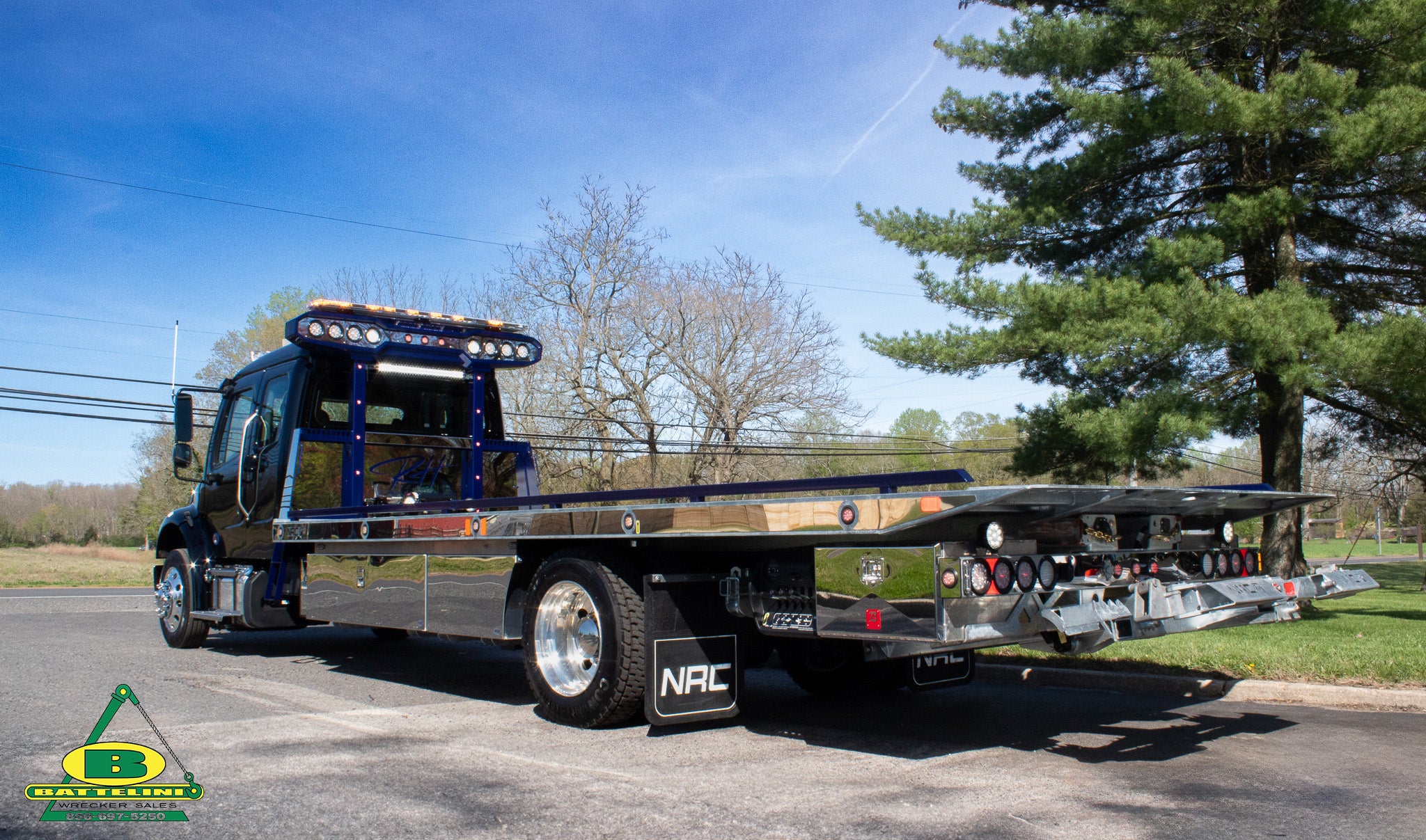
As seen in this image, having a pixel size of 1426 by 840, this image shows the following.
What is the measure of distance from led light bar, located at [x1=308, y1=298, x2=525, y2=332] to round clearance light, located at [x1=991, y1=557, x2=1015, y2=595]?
571cm

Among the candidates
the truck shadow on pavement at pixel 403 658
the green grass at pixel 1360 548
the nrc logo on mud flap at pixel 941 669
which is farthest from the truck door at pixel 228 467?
the green grass at pixel 1360 548

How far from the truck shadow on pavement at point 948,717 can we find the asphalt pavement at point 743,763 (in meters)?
0.03

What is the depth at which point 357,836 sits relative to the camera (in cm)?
382

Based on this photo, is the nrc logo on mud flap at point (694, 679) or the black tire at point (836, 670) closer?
the nrc logo on mud flap at point (694, 679)

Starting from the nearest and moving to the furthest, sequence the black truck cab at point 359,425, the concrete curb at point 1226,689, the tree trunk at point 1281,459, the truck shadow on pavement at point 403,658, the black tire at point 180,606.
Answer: the concrete curb at point 1226,689
the truck shadow on pavement at point 403,658
the black truck cab at point 359,425
the black tire at point 180,606
the tree trunk at point 1281,459

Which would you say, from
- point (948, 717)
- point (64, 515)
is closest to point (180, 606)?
point (948, 717)

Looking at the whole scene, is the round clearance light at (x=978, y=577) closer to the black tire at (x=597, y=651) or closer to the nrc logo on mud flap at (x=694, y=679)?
the nrc logo on mud flap at (x=694, y=679)

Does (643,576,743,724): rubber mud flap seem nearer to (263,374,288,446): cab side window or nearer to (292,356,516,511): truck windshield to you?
(292,356,516,511): truck windshield

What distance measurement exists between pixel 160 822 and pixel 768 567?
115 inches

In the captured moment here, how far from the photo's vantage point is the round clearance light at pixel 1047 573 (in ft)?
15.9

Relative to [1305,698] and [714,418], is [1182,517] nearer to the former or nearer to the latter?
[1305,698]

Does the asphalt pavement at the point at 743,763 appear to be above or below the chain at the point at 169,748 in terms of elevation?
below

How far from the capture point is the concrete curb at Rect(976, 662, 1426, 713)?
6.73m

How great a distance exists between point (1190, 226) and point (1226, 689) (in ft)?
31.0
